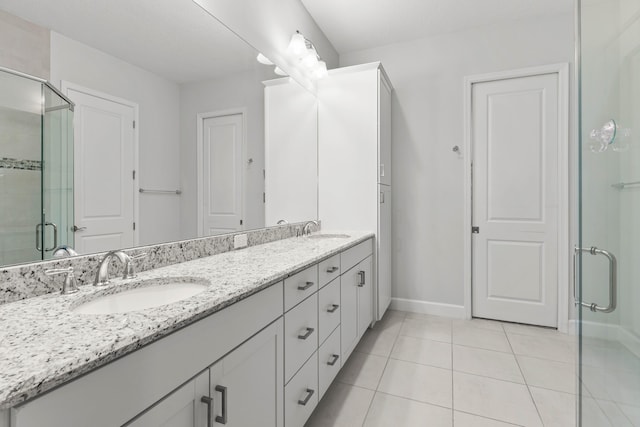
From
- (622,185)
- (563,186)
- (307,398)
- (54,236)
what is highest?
(563,186)

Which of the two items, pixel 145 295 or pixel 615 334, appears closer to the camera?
pixel 145 295

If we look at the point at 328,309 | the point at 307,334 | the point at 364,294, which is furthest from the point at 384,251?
the point at 307,334

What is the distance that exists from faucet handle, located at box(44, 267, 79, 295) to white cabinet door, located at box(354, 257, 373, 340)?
1.59 m

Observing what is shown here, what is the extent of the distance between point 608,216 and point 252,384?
1.48 meters

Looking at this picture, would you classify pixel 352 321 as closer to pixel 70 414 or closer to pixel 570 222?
pixel 70 414

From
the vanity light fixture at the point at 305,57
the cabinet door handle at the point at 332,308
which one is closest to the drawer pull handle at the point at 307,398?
the cabinet door handle at the point at 332,308

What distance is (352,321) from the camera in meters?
2.12

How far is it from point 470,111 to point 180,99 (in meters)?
2.51

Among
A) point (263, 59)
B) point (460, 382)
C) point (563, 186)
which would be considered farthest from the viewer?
point (563, 186)

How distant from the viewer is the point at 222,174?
175 cm

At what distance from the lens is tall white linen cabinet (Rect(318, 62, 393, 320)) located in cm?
268

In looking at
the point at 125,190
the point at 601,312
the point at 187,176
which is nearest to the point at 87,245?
the point at 125,190

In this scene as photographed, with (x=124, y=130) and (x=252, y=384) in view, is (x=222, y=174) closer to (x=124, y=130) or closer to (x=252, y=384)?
(x=124, y=130)

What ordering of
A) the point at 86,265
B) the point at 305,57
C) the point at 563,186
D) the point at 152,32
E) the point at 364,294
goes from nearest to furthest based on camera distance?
the point at 86,265, the point at 152,32, the point at 364,294, the point at 305,57, the point at 563,186
